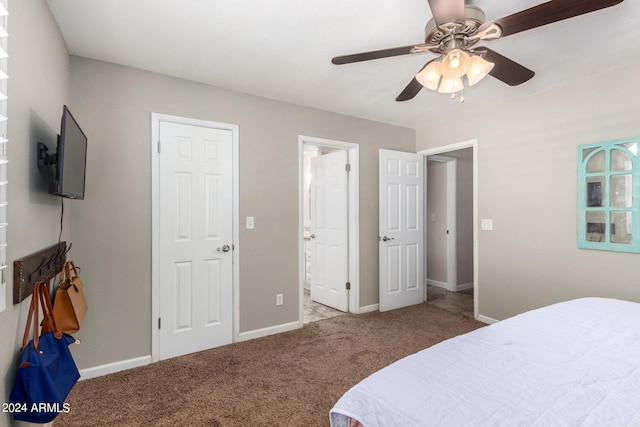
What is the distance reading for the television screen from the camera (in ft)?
4.80

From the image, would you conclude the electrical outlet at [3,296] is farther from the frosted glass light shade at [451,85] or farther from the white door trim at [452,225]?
the white door trim at [452,225]

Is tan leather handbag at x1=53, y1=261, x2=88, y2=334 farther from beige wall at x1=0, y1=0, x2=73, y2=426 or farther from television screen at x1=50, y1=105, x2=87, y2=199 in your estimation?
television screen at x1=50, y1=105, x2=87, y2=199

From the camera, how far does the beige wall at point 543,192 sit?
8.11ft

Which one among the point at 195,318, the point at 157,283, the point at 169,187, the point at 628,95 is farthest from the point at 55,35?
the point at 628,95

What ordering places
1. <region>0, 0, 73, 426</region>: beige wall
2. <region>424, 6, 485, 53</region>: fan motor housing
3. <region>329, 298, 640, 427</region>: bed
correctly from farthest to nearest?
<region>424, 6, 485, 53</region>: fan motor housing < <region>0, 0, 73, 426</region>: beige wall < <region>329, 298, 640, 427</region>: bed

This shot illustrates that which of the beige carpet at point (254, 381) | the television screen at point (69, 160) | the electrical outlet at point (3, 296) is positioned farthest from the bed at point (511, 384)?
the television screen at point (69, 160)

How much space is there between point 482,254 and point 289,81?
2.66 meters

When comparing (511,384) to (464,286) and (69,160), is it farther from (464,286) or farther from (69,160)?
(464,286)

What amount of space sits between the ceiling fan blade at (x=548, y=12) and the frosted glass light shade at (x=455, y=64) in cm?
18

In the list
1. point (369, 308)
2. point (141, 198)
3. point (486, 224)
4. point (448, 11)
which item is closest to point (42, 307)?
point (141, 198)

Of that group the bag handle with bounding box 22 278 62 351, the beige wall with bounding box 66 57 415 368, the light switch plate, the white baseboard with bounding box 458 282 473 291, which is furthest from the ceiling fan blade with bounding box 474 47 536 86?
the white baseboard with bounding box 458 282 473 291

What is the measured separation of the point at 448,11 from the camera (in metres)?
1.33

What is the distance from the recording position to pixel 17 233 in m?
1.29

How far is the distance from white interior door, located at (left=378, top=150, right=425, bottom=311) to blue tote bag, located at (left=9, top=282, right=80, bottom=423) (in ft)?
10.0
